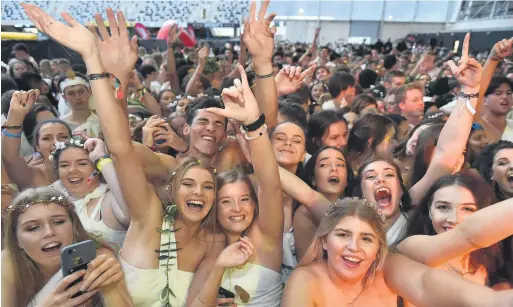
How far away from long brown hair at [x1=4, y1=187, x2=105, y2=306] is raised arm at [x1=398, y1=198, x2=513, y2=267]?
1231 mm

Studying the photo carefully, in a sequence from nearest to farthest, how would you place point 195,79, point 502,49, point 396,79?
point 502,49
point 195,79
point 396,79

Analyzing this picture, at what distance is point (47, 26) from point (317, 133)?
184cm

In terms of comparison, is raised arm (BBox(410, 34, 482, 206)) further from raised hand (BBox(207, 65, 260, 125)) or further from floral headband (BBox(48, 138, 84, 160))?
floral headband (BBox(48, 138, 84, 160))

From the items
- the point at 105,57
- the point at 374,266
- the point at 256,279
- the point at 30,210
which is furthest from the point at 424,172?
the point at 30,210

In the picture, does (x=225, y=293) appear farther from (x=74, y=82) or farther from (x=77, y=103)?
(x=74, y=82)

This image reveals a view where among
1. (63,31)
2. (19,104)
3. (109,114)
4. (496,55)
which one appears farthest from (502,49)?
(19,104)

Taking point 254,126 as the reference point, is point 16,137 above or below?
below

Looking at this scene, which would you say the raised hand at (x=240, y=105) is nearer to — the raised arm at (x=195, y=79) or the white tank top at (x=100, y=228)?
the white tank top at (x=100, y=228)

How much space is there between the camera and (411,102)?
3.93 metres

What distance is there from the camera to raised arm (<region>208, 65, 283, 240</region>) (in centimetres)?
184

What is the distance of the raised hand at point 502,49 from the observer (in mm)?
2886

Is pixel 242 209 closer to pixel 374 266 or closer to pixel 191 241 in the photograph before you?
pixel 191 241

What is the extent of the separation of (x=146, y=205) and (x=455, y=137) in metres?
1.60

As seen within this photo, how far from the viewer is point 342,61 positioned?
10.3 meters
